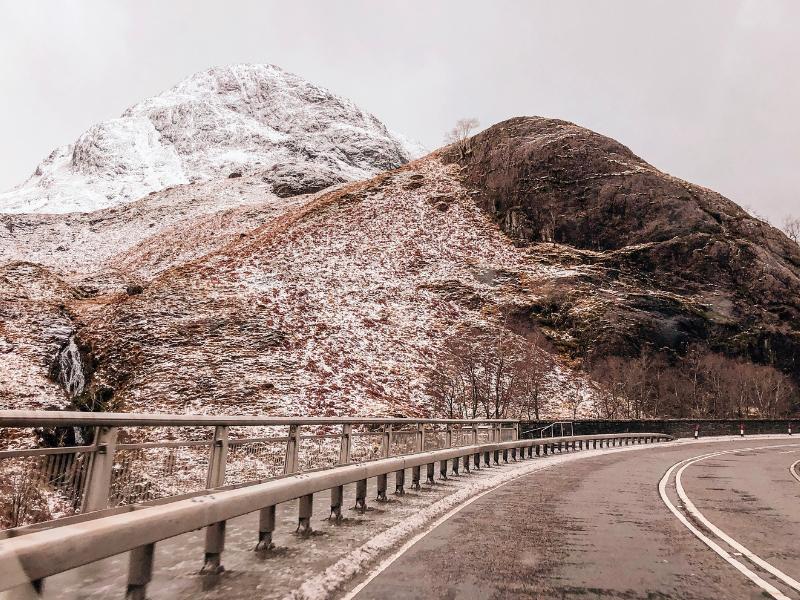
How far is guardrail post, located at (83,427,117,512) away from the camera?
4100 mm

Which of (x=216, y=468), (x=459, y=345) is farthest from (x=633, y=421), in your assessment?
(x=216, y=468)

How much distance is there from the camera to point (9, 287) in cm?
2920

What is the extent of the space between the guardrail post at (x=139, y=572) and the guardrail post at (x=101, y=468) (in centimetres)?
42

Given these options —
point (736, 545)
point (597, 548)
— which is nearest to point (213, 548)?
point (597, 548)

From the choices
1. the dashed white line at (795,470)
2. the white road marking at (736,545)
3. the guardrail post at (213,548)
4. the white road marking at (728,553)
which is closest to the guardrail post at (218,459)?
the guardrail post at (213,548)

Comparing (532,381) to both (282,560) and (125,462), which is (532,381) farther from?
(125,462)

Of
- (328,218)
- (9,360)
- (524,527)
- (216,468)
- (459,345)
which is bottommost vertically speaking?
(524,527)

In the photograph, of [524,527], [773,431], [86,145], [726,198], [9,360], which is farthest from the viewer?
[86,145]

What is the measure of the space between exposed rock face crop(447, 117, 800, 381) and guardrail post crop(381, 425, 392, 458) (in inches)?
1962

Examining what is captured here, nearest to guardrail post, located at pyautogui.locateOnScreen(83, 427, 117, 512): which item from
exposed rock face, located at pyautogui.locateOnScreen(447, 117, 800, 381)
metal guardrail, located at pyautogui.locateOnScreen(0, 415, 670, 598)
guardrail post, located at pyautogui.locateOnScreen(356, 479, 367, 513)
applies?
metal guardrail, located at pyautogui.locateOnScreen(0, 415, 670, 598)

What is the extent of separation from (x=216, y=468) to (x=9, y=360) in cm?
2086

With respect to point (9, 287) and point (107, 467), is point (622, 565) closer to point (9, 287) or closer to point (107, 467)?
point (107, 467)

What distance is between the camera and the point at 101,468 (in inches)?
164

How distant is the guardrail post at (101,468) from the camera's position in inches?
161
